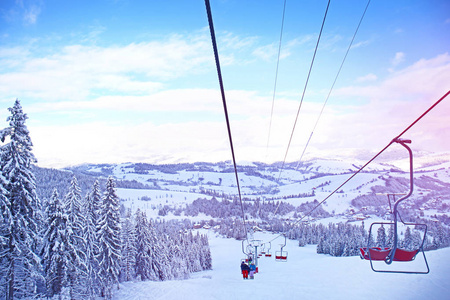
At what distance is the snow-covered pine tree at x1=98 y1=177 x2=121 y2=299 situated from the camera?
94.8ft

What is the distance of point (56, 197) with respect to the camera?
2177 cm

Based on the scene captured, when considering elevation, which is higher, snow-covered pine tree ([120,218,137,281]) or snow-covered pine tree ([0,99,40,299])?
snow-covered pine tree ([0,99,40,299])

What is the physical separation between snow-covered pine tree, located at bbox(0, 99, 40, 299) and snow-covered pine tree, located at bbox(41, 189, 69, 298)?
5667 mm

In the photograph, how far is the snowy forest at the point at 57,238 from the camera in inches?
593

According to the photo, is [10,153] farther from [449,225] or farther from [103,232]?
[449,225]

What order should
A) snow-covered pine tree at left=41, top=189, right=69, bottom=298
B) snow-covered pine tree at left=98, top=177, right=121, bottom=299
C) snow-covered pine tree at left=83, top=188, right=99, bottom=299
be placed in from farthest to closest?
snow-covered pine tree at left=98, top=177, right=121, bottom=299 → snow-covered pine tree at left=83, top=188, right=99, bottom=299 → snow-covered pine tree at left=41, top=189, right=69, bottom=298

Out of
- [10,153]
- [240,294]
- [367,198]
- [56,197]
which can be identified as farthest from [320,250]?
[367,198]

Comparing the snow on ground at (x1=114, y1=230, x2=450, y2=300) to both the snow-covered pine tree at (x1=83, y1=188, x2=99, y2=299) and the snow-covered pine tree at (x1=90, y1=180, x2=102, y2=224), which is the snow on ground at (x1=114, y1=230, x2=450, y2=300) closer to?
the snow-covered pine tree at (x1=83, y1=188, x2=99, y2=299)

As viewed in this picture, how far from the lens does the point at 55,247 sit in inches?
839

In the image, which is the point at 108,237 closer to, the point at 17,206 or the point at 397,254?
the point at 17,206

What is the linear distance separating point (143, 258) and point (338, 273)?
87.6 feet

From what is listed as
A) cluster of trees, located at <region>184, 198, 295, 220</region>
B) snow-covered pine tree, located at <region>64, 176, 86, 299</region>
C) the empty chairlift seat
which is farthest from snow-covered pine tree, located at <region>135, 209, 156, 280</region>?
cluster of trees, located at <region>184, 198, 295, 220</region>

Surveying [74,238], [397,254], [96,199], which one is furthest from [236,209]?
[397,254]

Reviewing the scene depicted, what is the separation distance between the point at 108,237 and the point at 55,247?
8446 millimetres
